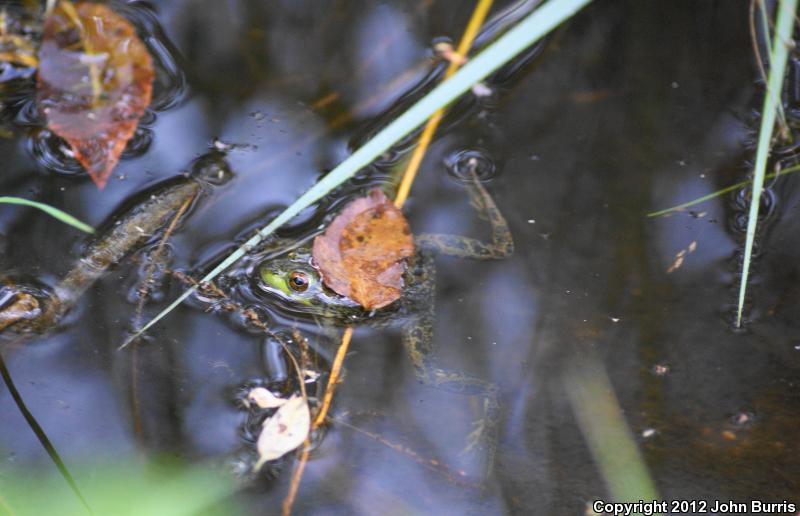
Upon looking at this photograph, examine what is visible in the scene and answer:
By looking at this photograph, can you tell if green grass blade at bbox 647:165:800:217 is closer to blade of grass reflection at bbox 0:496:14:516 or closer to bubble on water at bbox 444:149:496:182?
bubble on water at bbox 444:149:496:182

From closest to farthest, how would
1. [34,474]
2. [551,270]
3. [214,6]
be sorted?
[34,474] < [551,270] < [214,6]

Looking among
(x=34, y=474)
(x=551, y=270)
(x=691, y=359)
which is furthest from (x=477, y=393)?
(x=34, y=474)

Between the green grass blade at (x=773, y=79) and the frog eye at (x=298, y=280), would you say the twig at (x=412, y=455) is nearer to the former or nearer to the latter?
the frog eye at (x=298, y=280)

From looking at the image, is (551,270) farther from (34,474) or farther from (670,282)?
(34,474)

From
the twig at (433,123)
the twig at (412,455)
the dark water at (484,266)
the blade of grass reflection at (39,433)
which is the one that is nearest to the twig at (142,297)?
the dark water at (484,266)

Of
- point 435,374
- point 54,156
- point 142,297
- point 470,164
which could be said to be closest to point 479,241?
point 470,164

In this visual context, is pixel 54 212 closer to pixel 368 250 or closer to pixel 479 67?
pixel 368 250
